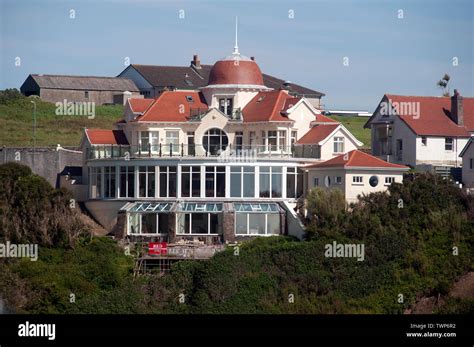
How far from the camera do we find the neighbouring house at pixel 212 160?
213ft

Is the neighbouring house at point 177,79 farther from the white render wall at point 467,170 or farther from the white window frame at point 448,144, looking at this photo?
the white render wall at point 467,170

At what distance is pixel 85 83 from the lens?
95062mm

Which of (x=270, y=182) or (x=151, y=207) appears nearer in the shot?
(x=151, y=207)

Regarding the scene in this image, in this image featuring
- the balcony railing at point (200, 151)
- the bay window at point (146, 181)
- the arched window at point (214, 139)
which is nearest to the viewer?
Result: the bay window at point (146, 181)

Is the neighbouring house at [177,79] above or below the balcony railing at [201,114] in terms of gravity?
above

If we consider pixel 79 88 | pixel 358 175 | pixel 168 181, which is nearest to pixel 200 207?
pixel 168 181

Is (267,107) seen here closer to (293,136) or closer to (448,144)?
(293,136)

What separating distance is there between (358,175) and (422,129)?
7924mm

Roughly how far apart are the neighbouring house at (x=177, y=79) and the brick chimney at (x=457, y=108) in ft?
63.1

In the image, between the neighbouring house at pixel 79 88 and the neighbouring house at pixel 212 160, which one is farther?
the neighbouring house at pixel 79 88

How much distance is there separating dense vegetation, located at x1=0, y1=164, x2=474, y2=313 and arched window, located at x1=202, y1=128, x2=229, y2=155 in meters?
7.74

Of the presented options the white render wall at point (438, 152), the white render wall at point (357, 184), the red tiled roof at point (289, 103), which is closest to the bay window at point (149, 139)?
the red tiled roof at point (289, 103)

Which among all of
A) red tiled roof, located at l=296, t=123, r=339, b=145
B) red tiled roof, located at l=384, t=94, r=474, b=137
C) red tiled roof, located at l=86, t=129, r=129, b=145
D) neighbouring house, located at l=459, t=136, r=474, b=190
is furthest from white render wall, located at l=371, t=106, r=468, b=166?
red tiled roof, located at l=86, t=129, r=129, b=145
